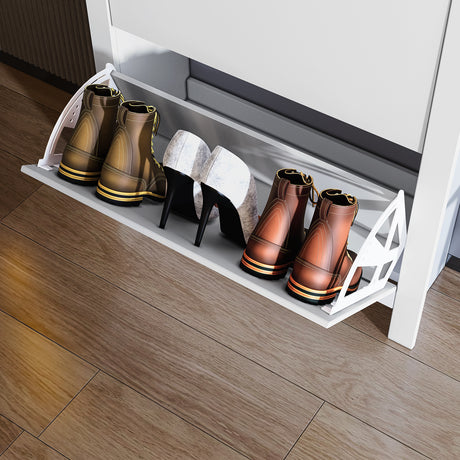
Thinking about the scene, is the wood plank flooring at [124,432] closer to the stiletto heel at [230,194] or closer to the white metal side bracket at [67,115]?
the stiletto heel at [230,194]

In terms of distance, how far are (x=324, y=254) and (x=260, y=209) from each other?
299 mm

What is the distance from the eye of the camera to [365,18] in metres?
1.03

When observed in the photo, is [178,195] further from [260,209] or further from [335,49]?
[335,49]

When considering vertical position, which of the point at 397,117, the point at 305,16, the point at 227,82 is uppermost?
the point at 305,16

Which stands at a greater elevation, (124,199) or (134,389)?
(124,199)

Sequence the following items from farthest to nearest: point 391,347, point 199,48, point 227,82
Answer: point 227,82
point 391,347
point 199,48

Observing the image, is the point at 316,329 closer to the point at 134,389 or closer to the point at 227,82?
the point at 134,389

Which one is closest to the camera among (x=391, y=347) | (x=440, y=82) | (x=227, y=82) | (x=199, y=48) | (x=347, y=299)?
(x=440, y=82)

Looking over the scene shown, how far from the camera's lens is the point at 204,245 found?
1311 millimetres

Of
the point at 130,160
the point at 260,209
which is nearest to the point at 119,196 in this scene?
the point at 130,160

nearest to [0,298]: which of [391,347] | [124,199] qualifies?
[124,199]

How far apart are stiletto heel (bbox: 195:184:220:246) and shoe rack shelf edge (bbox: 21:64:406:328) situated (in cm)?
3

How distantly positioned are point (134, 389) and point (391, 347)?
20.3 inches

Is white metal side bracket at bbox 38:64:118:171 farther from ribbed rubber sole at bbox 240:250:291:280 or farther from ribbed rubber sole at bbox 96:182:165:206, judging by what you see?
ribbed rubber sole at bbox 240:250:291:280
